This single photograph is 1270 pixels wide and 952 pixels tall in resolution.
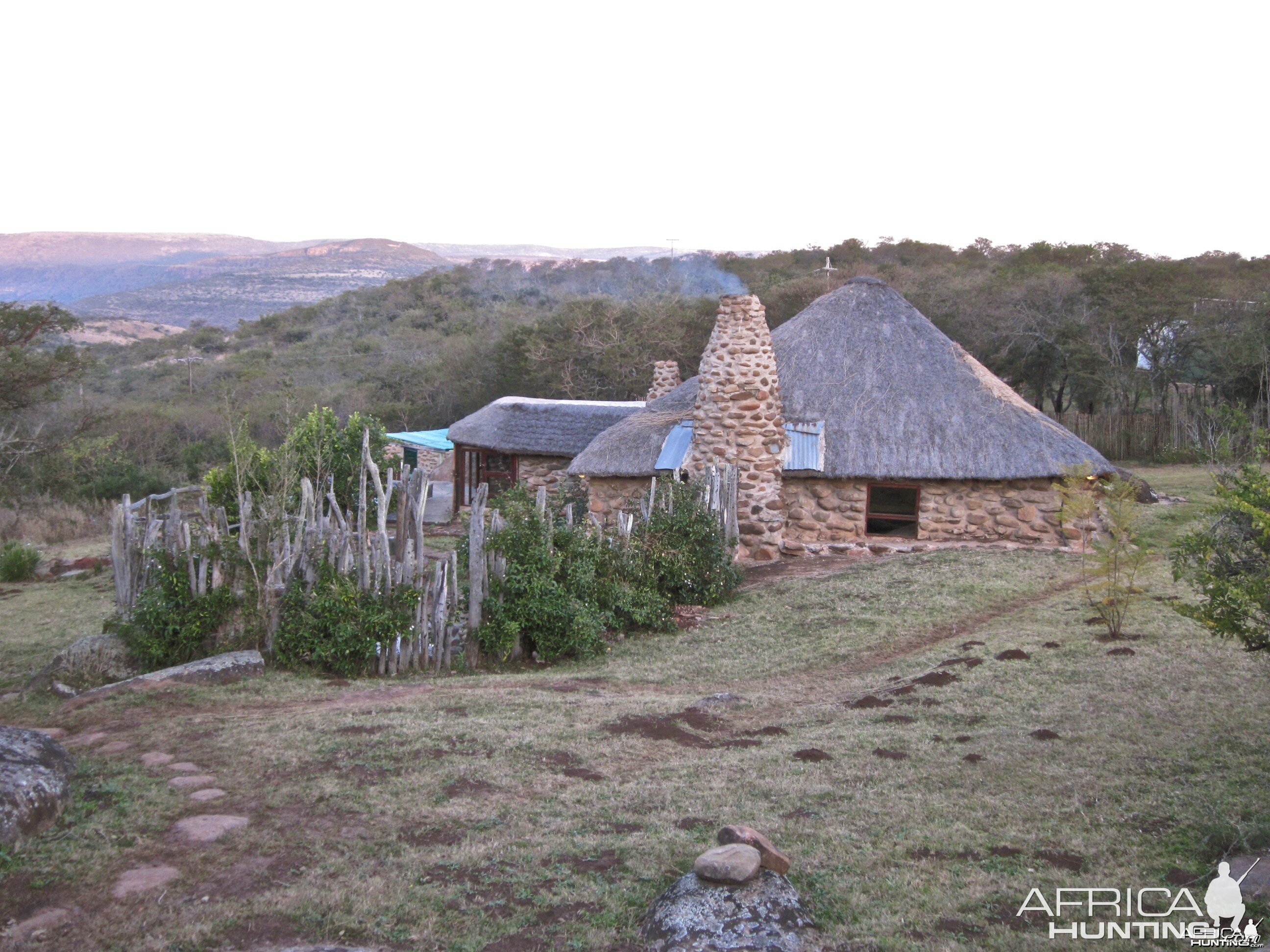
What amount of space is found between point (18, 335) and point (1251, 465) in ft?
67.0

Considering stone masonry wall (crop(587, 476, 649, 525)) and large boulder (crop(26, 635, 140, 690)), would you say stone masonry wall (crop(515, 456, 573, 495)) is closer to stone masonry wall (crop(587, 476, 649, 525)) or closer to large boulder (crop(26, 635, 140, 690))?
stone masonry wall (crop(587, 476, 649, 525))

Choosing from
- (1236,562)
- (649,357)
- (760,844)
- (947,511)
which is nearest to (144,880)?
(760,844)

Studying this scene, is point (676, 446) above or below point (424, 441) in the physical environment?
above

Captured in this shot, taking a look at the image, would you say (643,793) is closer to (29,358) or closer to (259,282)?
(29,358)

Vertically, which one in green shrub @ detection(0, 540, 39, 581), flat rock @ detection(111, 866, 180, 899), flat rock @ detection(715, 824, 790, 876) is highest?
flat rock @ detection(715, 824, 790, 876)

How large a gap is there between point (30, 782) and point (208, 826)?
874mm

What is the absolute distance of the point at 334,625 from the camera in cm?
879

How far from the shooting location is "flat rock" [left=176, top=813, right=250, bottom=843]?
16.1 feet

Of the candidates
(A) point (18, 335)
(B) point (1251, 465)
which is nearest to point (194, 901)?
(B) point (1251, 465)

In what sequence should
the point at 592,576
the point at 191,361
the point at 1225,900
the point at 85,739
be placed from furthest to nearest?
1. the point at 191,361
2. the point at 592,576
3. the point at 85,739
4. the point at 1225,900

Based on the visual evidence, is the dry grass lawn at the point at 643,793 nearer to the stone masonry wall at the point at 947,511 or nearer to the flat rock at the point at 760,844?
the flat rock at the point at 760,844

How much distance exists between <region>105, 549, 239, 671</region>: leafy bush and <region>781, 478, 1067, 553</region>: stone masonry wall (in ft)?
27.6

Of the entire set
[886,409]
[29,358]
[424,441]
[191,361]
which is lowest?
[424,441]

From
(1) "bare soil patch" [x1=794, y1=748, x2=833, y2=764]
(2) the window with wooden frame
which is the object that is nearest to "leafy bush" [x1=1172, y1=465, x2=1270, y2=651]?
(1) "bare soil patch" [x1=794, y1=748, x2=833, y2=764]
